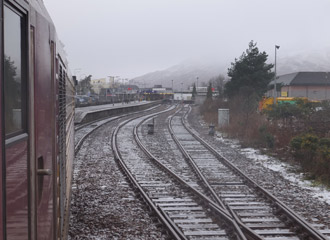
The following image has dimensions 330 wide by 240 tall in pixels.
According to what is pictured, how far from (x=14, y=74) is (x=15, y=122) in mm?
222

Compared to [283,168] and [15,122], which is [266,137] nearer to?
[283,168]

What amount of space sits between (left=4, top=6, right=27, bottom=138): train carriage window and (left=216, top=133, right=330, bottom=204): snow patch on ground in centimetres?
783

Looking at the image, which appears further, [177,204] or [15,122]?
[177,204]

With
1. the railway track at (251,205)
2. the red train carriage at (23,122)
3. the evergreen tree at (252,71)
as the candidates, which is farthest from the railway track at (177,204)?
the evergreen tree at (252,71)

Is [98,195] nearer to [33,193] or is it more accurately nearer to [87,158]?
[87,158]

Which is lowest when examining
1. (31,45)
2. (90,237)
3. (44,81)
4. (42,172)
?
(90,237)

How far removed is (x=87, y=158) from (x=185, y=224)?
745cm

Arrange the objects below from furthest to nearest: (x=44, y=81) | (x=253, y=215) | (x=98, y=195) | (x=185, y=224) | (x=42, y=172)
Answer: (x=98, y=195) → (x=253, y=215) → (x=185, y=224) → (x=44, y=81) → (x=42, y=172)

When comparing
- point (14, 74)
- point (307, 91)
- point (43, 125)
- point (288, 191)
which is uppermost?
point (307, 91)

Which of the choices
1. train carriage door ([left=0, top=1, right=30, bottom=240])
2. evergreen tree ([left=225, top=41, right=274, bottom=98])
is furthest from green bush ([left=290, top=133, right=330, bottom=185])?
evergreen tree ([left=225, top=41, right=274, bottom=98])

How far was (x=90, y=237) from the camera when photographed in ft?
20.4

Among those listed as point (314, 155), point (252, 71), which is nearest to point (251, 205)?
point (314, 155)

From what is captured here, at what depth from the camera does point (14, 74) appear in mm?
1804

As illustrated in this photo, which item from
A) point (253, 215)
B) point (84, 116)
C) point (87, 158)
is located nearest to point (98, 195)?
point (253, 215)
